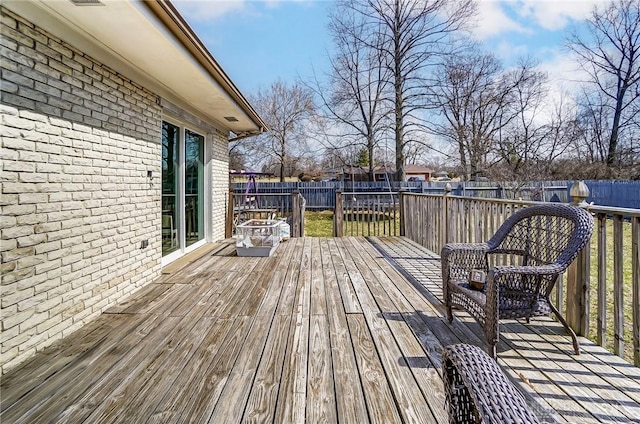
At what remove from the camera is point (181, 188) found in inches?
200

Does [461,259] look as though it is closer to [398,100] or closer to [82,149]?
[82,149]

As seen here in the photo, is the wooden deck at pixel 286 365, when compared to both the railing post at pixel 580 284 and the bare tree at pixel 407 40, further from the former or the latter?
the bare tree at pixel 407 40

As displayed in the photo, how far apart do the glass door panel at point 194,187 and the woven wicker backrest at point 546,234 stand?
14.7 ft

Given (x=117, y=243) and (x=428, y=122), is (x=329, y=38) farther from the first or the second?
(x=117, y=243)

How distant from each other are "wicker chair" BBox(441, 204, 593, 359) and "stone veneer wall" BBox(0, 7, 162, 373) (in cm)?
298

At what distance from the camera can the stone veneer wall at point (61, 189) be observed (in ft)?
6.96

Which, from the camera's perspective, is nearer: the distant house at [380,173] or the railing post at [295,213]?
the railing post at [295,213]

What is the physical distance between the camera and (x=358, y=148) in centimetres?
1723

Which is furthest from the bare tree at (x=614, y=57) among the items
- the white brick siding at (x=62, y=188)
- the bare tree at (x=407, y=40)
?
the white brick siding at (x=62, y=188)

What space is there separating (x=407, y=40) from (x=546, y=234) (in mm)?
14868

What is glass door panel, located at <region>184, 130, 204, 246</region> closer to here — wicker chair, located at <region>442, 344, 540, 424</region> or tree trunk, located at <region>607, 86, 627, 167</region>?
wicker chair, located at <region>442, 344, 540, 424</region>

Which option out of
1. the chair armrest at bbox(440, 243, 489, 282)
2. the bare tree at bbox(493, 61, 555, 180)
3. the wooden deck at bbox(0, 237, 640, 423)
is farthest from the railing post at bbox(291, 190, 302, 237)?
the bare tree at bbox(493, 61, 555, 180)

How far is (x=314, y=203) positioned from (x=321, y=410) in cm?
1402

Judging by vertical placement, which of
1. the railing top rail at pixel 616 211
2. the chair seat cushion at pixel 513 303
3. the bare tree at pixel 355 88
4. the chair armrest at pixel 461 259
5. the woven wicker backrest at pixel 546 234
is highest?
the bare tree at pixel 355 88
